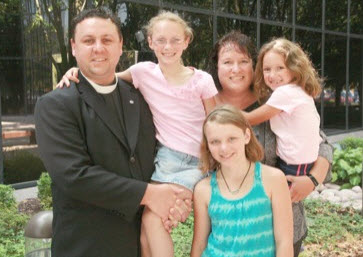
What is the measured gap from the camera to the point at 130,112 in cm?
227

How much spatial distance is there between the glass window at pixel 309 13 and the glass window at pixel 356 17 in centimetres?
203

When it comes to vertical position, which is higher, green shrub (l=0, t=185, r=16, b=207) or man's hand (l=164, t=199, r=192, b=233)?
man's hand (l=164, t=199, r=192, b=233)

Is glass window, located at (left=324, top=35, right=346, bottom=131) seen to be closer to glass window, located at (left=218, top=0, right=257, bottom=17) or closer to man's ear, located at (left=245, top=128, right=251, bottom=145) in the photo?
glass window, located at (left=218, top=0, right=257, bottom=17)

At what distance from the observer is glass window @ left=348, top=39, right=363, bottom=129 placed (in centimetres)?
1578

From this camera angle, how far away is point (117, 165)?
213cm

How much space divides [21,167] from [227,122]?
600 cm

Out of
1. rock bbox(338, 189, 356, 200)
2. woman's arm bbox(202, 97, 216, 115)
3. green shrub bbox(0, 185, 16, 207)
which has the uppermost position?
woman's arm bbox(202, 97, 216, 115)

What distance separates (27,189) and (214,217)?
578cm

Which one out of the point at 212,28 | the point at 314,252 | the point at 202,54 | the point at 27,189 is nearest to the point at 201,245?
the point at 314,252

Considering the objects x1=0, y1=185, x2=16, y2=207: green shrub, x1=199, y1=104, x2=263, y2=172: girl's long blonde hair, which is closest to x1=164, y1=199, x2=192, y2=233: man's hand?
x1=199, y1=104, x2=263, y2=172: girl's long blonde hair

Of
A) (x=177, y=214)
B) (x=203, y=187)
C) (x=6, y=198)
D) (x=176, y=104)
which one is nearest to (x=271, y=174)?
(x=203, y=187)

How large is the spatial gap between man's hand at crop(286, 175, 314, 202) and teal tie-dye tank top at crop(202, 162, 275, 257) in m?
0.31

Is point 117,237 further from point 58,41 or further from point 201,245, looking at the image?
point 58,41

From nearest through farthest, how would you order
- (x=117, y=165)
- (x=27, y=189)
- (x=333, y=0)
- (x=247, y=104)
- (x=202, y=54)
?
(x=117, y=165) → (x=247, y=104) → (x=27, y=189) → (x=202, y=54) → (x=333, y=0)
